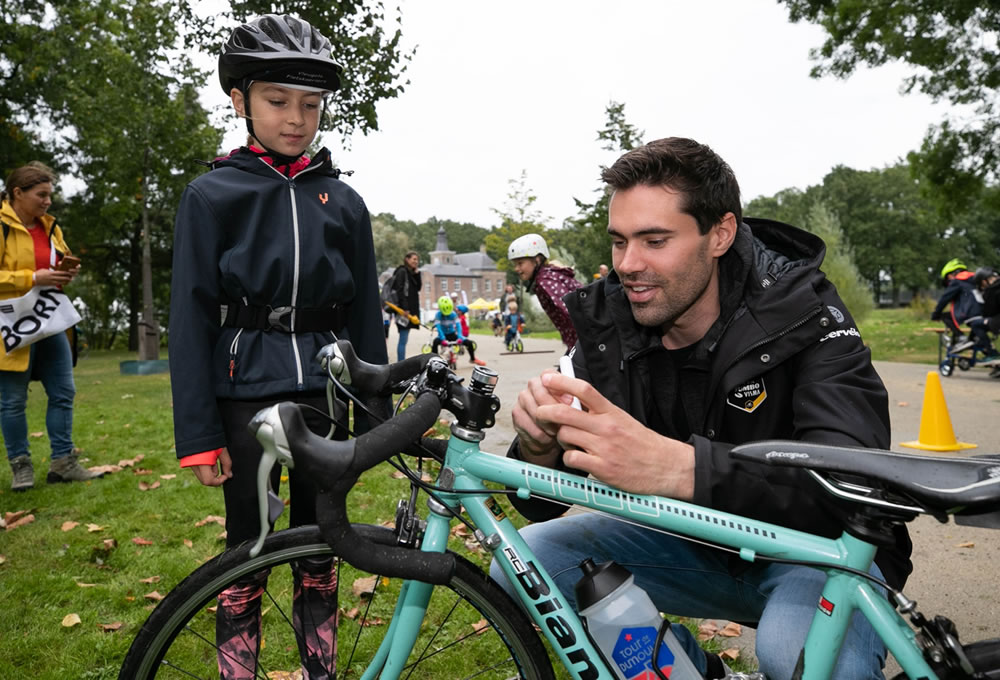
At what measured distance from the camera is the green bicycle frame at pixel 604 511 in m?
1.55

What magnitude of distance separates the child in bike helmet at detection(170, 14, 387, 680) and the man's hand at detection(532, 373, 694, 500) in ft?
3.13

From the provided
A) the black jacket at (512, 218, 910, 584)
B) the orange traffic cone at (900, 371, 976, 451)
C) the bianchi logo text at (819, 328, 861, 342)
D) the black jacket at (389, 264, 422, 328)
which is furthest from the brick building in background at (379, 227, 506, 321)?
the bianchi logo text at (819, 328, 861, 342)

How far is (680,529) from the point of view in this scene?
1635mm

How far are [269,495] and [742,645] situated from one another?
2.52 meters

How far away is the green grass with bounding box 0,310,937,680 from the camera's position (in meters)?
3.25

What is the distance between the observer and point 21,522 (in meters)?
4.81

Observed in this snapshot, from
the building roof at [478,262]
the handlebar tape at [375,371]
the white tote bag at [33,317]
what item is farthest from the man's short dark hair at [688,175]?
the building roof at [478,262]

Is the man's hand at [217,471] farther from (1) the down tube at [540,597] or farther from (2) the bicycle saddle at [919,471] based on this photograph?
(2) the bicycle saddle at [919,471]

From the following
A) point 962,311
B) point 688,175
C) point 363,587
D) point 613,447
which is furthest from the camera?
point 962,311

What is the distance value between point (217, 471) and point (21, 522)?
3.44 m

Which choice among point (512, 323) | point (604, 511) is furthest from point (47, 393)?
point (512, 323)

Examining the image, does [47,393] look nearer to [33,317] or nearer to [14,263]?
[33,317]

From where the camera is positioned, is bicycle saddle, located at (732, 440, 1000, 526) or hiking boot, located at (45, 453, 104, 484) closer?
bicycle saddle, located at (732, 440, 1000, 526)

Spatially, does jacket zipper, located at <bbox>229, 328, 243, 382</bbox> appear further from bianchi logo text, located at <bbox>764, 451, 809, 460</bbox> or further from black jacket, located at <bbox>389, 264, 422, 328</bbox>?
black jacket, located at <bbox>389, 264, 422, 328</bbox>
